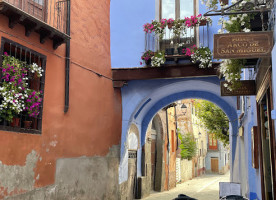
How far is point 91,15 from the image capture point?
10070 mm

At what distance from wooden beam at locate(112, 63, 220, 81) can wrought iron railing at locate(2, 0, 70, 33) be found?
3087mm

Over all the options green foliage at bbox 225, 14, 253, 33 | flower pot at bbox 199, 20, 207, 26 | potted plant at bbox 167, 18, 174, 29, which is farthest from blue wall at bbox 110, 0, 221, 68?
green foliage at bbox 225, 14, 253, 33

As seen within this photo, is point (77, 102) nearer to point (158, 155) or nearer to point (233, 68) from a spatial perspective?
point (233, 68)

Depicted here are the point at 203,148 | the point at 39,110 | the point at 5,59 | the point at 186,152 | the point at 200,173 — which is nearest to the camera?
the point at 5,59

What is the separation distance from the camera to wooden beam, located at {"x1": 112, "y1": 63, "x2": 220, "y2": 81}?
10438mm

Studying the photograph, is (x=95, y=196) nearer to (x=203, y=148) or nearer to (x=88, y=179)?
(x=88, y=179)

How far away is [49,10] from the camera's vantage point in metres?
8.10

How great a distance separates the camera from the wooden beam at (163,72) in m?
10.4

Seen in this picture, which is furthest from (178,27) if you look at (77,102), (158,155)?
(158,155)

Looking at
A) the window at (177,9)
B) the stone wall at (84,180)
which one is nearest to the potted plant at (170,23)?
the window at (177,9)

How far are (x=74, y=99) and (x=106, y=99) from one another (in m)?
1.93

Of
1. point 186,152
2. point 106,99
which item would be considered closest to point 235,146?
point 106,99

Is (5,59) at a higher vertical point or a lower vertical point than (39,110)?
higher

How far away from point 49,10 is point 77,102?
2.48m
